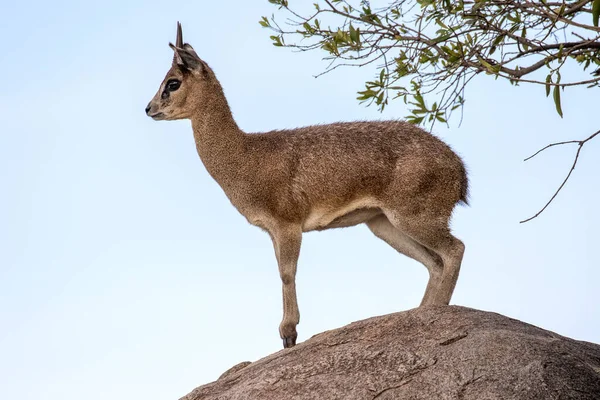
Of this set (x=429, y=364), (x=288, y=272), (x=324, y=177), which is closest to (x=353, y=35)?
(x=324, y=177)

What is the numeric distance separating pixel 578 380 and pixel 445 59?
385 cm

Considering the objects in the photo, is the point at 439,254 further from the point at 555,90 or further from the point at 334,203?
the point at 555,90

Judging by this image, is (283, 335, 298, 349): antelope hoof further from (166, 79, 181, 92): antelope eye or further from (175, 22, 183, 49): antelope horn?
(175, 22, 183, 49): antelope horn

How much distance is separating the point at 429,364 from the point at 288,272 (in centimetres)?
317

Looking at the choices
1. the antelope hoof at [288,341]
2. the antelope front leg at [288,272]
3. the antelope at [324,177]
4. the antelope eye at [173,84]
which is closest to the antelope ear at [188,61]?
the antelope at [324,177]

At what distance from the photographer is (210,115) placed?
13.5 metres

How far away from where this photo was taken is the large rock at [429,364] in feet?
30.5

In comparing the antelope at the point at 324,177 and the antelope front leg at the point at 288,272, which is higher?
the antelope at the point at 324,177

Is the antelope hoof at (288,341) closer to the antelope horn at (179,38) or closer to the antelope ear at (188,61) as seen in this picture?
the antelope ear at (188,61)

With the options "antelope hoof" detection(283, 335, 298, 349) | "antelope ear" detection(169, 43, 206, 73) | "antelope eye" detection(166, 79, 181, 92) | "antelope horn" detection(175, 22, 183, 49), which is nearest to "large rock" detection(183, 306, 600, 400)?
"antelope hoof" detection(283, 335, 298, 349)

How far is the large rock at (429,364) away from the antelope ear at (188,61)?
14.9ft

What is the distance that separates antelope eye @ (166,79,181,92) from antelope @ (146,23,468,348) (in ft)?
0.05

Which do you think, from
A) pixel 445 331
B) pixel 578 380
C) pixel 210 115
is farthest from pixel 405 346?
pixel 210 115

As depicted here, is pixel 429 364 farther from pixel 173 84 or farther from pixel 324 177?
pixel 173 84
